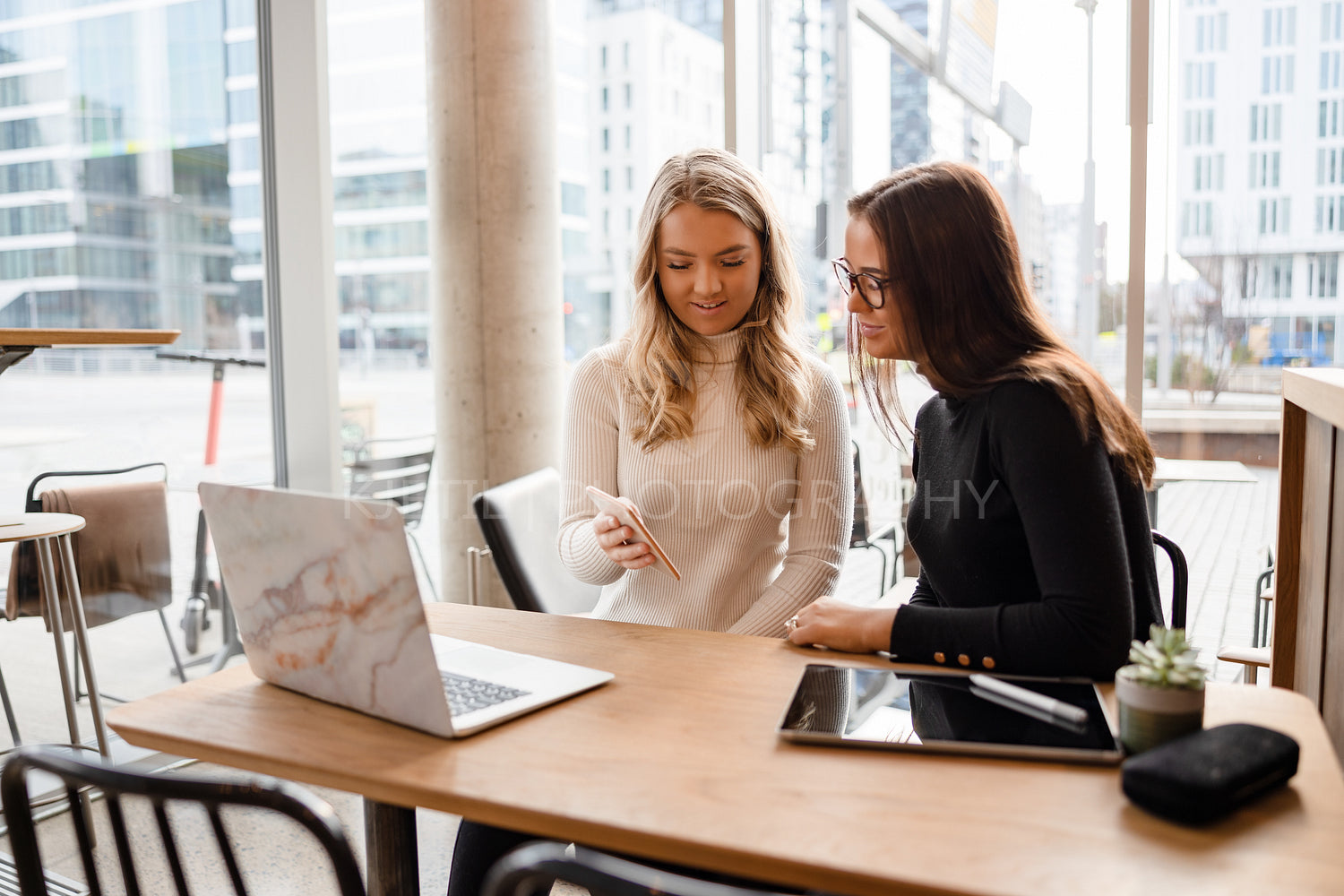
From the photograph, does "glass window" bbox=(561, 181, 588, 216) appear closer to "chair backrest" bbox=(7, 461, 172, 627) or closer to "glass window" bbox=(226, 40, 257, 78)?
"glass window" bbox=(226, 40, 257, 78)

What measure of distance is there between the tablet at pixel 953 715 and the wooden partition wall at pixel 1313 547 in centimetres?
57

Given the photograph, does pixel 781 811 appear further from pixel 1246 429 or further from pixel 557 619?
pixel 1246 429

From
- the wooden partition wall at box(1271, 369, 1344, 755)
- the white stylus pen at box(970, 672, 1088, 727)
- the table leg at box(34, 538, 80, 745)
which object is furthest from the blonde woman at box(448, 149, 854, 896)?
the table leg at box(34, 538, 80, 745)

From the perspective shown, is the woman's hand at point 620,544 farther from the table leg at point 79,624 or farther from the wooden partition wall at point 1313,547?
the table leg at point 79,624

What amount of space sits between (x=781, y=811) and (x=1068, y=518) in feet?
1.81

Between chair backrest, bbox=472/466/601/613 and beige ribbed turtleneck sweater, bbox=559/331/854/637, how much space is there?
0.53ft

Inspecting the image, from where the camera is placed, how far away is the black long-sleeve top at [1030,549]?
3.92ft

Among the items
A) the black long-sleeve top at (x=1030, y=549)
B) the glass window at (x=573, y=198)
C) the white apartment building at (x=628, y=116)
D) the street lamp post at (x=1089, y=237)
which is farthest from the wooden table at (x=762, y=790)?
the glass window at (x=573, y=198)

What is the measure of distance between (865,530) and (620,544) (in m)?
2.15

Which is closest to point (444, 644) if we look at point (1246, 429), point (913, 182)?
point (913, 182)

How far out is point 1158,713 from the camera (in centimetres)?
98

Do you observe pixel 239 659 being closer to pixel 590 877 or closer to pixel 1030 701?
pixel 1030 701

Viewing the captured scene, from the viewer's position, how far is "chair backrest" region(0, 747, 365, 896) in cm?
80

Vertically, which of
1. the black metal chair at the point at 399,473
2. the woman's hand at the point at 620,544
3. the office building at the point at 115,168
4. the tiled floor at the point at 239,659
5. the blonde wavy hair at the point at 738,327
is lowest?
the tiled floor at the point at 239,659
